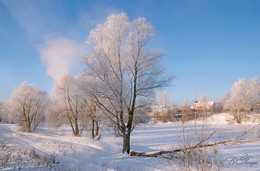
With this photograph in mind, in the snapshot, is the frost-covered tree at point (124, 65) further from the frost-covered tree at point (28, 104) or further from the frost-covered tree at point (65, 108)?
the frost-covered tree at point (28, 104)

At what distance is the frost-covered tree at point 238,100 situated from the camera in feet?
92.6

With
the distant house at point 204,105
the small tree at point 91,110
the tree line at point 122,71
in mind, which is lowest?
the small tree at point 91,110

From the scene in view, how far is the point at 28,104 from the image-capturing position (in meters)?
27.4

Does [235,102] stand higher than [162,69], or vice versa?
[162,69]

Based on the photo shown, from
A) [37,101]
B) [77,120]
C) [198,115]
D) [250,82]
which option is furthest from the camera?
[250,82]

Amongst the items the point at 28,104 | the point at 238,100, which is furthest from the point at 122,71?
the point at 238,100

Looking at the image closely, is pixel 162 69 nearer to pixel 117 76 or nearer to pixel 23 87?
pixel 117 76

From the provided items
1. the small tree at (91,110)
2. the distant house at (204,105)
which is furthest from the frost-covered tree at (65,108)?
the distant house at (204,105)

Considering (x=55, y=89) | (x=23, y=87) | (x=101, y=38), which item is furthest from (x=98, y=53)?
(x=23, y=87)

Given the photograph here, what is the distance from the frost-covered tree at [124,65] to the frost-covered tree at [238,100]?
81.6 ft

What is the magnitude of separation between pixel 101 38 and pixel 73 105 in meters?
12.5

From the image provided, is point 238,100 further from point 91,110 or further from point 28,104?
point 28,104

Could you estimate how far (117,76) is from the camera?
9820 mm

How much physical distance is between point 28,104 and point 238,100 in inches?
1540
